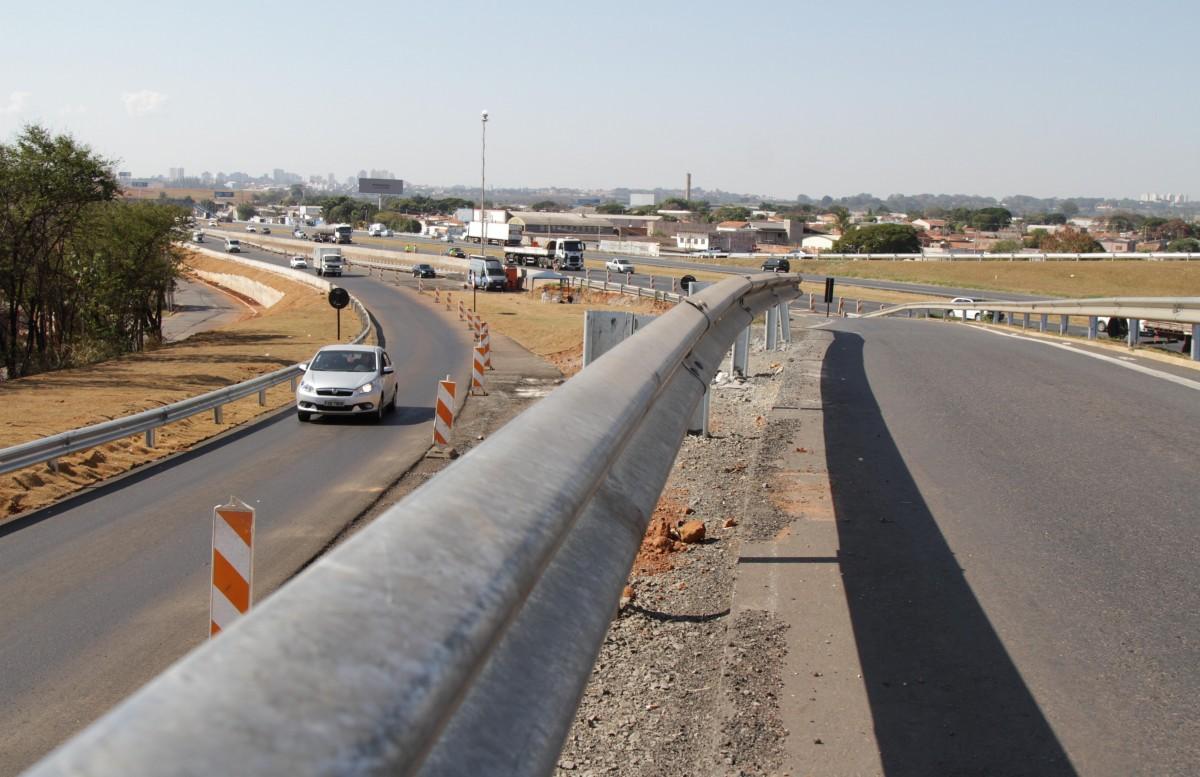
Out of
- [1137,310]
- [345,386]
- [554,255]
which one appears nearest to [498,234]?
[554,255]

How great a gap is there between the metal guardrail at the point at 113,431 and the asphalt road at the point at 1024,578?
34.9ft

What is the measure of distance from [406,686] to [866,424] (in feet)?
34.9

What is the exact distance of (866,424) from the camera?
11.7 m

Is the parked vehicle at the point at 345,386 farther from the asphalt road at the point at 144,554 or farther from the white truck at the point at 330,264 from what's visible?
the white truck at the point at 330,264

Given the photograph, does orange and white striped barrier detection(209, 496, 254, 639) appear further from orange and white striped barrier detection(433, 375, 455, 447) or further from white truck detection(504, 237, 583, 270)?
white truck detection(504, 237, 583, 270)

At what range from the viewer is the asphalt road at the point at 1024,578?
437cm

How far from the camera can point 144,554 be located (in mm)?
12211

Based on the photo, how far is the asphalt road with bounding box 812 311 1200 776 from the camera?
4.37 metres

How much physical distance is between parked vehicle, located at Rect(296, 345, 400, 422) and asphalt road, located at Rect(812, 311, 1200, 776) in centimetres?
1230

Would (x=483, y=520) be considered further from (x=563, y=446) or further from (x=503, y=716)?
(x=563, y=446)

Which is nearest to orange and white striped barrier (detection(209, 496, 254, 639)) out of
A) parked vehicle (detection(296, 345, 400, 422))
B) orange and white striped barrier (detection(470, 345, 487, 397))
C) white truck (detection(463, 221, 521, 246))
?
parked vehicle (detection(296, 345, 400, 422))

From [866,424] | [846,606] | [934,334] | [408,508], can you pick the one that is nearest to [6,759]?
[846,606]

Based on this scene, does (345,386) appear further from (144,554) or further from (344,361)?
(144,554)

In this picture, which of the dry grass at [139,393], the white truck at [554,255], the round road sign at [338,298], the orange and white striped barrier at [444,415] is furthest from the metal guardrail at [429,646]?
the white truck at [554,255]
